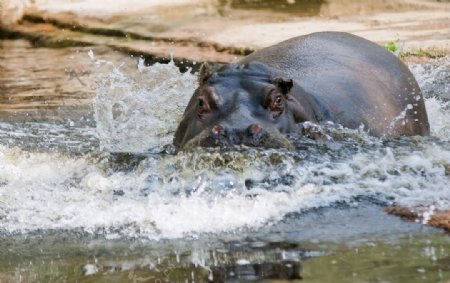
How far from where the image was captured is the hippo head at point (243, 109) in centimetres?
488

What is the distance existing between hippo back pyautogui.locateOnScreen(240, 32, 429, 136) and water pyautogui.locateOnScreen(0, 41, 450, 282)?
0.81 ft

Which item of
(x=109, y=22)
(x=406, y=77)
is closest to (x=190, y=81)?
(x=406, y=77)

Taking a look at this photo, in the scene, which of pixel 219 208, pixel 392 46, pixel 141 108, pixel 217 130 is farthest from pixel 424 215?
pixel 392 46

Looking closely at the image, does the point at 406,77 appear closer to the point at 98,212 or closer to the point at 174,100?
the point at 174,100

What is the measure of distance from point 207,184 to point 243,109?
565 mm

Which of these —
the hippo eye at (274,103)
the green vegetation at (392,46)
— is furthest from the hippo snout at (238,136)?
the green vegetation at (392,46)

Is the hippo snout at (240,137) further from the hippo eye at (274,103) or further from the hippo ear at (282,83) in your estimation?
the hippo ear at (282,83)

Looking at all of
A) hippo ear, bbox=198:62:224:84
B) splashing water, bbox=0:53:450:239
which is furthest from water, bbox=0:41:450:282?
hippo ear, bbox=198:62:224:84

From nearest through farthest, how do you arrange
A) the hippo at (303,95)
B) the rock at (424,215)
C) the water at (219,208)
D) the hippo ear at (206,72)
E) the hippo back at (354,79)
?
the water at (219,208) < the rock at (424,215) < the hippo at (303,95) < the hippo ear at (206,72) < the hippo back at (354,79)

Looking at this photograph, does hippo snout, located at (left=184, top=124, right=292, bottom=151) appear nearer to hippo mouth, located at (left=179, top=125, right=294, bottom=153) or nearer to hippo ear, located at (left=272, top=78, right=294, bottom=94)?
hippo mouth, located at (left=179, top=125, right=294, bottom=153)

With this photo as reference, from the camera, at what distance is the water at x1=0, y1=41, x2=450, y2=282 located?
11.1 ft

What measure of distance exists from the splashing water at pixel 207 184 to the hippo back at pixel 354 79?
258 mm

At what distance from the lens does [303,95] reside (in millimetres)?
5574

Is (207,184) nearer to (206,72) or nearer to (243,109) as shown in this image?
(243,109)
